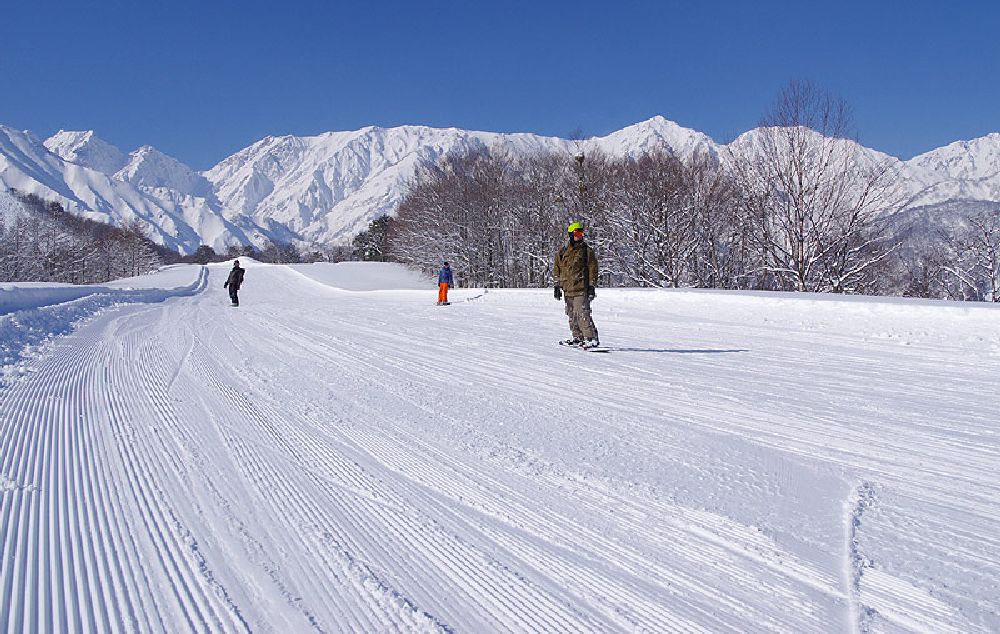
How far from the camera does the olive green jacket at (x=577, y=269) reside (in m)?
8.33

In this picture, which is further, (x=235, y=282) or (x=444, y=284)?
(x=235, y=282)

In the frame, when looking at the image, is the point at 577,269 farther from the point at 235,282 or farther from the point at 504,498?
the point at 235,282

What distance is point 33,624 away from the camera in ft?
6.41

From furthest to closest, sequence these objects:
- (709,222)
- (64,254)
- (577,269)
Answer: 1. (64,254)
2. (709,222)
3. (577,269)

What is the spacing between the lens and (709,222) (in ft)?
110

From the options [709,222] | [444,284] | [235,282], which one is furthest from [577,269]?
[709,222]

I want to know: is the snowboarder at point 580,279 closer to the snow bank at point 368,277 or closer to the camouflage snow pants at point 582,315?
the camouflage snow pants at point 582,315

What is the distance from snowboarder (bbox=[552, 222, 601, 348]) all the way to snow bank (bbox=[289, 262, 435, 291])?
33.5m

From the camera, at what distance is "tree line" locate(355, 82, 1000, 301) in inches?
874

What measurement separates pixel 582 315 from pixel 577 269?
686 millimetres

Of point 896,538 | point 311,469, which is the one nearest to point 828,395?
point 896,538

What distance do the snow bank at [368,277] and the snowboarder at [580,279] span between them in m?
33.5

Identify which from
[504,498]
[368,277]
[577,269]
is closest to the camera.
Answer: [504,498]

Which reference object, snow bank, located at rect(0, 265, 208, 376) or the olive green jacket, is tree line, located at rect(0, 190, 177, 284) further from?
the olive green jacket
